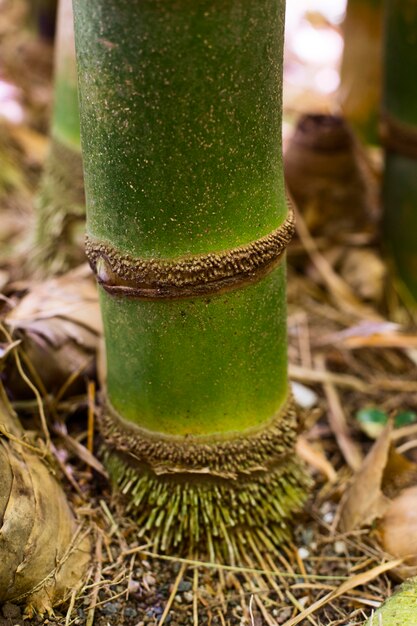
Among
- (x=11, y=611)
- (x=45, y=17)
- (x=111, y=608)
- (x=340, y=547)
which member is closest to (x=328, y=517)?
(x=340, y=547)

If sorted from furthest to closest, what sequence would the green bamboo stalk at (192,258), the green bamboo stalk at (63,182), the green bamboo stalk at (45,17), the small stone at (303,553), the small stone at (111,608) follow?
1. the green bamboo stalk at (45,17)
2. the green bamboo stalk at (63,182)
3. the small stone at (303,553)
4. the small stone at (111,608)
5. the green bamboo stalk at (192,258)

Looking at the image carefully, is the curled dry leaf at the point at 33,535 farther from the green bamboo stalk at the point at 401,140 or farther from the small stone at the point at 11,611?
the green bamboo stalk at the point at 401,140

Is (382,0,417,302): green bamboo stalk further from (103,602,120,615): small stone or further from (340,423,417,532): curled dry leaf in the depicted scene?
(103,602,120,615): small stone

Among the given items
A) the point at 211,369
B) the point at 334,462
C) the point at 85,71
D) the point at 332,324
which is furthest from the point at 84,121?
the point at 332,324

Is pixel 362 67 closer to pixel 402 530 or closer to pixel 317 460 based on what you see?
pixel 317 460

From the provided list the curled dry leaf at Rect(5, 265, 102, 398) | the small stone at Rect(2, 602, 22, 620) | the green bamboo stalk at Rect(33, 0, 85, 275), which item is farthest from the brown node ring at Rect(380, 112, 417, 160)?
the small stone at Rect(2, 602, 22, 620)

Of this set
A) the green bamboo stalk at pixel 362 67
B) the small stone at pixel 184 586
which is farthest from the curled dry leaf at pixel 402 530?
the green bamboo stalk at pixel 362 67

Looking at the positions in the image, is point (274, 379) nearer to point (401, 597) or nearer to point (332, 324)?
point (401, 597)
